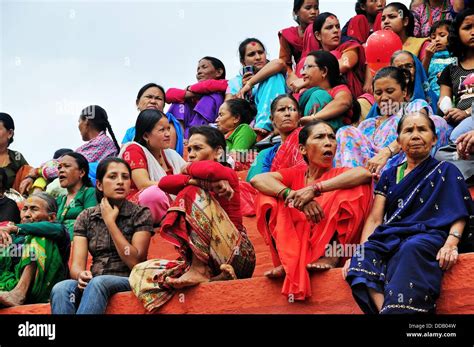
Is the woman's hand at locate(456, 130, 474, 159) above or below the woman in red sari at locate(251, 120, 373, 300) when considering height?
above

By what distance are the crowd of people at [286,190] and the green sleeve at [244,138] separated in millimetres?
18

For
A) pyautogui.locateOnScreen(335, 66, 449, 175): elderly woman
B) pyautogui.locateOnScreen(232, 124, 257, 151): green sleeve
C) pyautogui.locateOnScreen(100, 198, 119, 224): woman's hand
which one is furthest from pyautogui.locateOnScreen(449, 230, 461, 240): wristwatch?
pyautogui.locateOnScreen(232, 124, 257, 151): green sleeve

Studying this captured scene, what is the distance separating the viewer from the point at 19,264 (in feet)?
27.8

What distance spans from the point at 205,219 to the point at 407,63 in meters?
3.09

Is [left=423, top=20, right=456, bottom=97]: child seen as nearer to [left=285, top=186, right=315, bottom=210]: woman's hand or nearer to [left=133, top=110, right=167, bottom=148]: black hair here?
[left=133, top=110, right=167, bottom=148]: black hair

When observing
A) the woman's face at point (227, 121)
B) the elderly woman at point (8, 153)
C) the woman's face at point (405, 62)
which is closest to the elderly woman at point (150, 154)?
the woman's face at point (227, 121)

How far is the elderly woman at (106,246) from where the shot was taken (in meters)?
7.54

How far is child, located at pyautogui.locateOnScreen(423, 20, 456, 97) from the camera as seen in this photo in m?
10.2

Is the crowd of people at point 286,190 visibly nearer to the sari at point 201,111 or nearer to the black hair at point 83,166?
the black hair at point 83,166

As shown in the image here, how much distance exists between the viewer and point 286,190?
726cm

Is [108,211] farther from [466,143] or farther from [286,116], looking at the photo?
[466,143]
